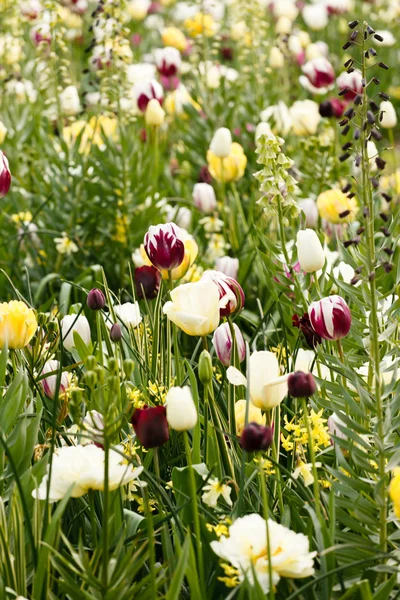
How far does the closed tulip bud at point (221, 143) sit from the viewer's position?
8.55ft

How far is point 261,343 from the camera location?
7.29ft

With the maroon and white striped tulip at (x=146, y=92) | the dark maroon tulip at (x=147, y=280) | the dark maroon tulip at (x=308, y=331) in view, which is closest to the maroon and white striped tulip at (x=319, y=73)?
the maroon and white striped tulip at (x=146, y=92)

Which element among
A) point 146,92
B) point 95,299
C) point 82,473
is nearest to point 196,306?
point 95,299

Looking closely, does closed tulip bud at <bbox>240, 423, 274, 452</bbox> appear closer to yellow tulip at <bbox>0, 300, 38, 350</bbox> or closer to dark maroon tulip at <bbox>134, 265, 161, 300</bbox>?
yellow tulip at <bbox>0, 300, 38, 350</bbox>

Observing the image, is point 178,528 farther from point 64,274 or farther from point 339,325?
point 64,274

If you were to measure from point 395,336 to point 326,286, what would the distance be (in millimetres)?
335

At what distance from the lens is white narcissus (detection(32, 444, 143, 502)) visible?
3.80 ft

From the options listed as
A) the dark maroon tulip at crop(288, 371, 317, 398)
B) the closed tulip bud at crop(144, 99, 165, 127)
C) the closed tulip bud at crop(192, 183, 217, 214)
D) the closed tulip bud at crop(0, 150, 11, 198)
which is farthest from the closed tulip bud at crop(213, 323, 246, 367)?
the closed tulip bud at crop(144, 99, 165, 127)

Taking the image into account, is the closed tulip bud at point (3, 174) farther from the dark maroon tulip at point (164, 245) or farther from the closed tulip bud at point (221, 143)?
the closed tulip bud at point (221, 143)

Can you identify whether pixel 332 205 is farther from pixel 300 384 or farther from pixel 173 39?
pixel 173 39

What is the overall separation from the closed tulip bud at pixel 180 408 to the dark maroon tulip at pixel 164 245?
552mm

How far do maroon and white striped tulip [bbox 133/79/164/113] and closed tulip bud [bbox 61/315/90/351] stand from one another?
5.00 ft

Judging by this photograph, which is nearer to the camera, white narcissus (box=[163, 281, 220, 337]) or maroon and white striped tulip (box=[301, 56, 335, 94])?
white narcissus (box=[163, 281, 220, 337])

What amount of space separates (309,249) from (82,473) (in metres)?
0.64
